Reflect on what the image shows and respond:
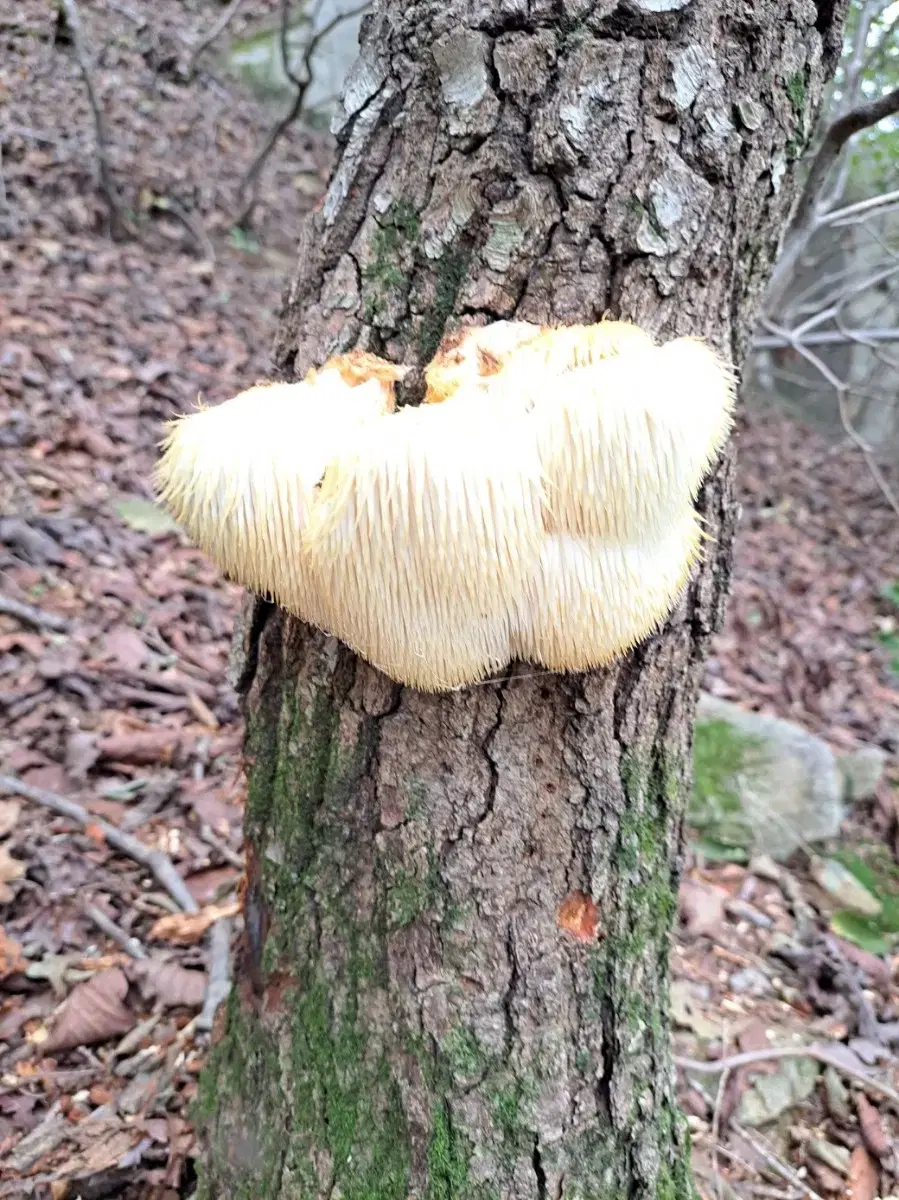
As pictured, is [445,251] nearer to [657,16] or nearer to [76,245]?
[657,16]

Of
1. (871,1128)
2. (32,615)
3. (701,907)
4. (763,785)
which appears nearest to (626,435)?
(871,1128)

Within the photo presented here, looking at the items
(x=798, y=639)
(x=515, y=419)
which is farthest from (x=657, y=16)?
(x=798, y=639)

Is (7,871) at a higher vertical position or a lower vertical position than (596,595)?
lower

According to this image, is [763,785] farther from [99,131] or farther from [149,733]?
[99,131]

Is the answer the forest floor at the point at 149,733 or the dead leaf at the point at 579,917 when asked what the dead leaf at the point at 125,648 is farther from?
the dead leaf at the point at 579,917

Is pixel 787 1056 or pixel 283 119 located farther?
pixel 283 119

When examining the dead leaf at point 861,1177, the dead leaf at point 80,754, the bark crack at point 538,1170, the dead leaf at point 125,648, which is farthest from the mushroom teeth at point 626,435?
the dead leaf at point 125,648

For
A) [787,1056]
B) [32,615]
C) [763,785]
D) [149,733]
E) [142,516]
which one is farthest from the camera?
[142,516]
